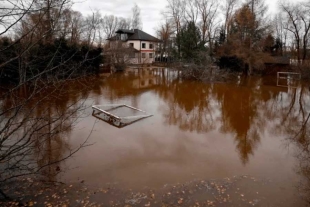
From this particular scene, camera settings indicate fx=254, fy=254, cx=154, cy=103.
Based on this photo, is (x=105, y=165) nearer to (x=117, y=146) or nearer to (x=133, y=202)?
(x=117, y=146)

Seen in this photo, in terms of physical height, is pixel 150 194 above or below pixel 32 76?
below

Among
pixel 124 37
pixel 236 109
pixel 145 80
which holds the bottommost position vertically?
pixel 236 109

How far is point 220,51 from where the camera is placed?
3150 cm

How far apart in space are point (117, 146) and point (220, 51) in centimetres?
2614

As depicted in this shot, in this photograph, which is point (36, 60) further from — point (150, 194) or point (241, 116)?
point (241, 116)

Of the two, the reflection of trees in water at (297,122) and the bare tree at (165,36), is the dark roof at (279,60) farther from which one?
the bare tree at (165,36)

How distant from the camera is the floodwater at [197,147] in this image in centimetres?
631

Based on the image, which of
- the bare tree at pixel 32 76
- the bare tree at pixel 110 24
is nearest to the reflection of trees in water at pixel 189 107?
the bare tree at pixel 32 76

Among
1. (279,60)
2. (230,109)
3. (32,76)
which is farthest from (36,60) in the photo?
(279,60)

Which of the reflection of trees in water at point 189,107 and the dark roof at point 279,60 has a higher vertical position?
the dark roof at point 279,60

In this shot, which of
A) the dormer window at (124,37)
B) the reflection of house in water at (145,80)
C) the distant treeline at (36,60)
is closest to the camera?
the distant treeline at (36,60)

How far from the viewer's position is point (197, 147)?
8.49m

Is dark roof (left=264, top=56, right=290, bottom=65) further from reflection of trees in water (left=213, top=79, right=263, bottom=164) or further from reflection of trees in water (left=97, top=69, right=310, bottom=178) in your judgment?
reflection of trees in water (left=213, top=79, right=263, bottom=164)

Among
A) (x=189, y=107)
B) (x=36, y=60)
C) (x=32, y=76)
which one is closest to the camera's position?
(x=32, y=76)
